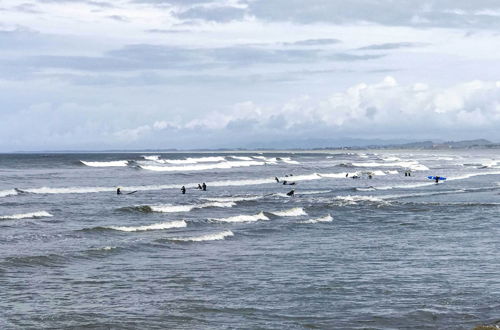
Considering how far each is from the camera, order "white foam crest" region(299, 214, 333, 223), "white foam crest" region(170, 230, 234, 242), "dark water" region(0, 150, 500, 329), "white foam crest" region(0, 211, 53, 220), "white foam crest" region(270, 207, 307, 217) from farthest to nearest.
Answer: "white foam crest" region(270, 207, 307, 217) < "white foam crest" region(0, 211, 53, 220) < "white foam crest" region(299, 214, 333, 223) < "white foam crest" region(170, 230, 234, 242) < "dark water" region(0, 150, 500, 329)

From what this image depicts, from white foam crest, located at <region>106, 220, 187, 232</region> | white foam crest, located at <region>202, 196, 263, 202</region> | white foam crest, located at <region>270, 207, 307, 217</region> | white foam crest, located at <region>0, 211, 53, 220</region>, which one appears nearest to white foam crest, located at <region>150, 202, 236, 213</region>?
white foam crest, located at <region>202, 196, 263, 202</region>

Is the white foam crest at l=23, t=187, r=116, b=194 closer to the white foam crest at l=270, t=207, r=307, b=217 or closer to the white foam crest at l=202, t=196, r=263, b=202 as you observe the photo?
the white foam crest at l=202, t=196, r=263, b=202

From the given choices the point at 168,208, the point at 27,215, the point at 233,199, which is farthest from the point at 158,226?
the point at 233,199

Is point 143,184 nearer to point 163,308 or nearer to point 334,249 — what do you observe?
point 334,249

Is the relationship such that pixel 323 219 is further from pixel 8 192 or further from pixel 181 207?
pixel 8 192

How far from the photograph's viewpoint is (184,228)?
33.4 m

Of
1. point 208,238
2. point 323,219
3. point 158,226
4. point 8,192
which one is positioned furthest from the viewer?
point 8,192

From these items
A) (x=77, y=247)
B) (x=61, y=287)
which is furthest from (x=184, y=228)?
(x=61, y=287)

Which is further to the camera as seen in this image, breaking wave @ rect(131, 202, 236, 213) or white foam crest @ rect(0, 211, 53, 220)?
breaking wave @ rect(131, 202, 236, 213)

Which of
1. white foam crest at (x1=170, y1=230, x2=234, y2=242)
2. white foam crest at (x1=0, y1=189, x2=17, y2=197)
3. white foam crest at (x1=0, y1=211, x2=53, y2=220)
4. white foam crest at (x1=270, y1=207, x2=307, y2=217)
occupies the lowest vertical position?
white foam crest at (x1=0, y1=189, x2=17, y2=197)

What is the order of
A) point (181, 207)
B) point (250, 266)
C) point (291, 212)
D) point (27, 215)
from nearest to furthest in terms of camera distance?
point (250, 266) < point (27, 215) < point (291, 212) < point (181, 207)

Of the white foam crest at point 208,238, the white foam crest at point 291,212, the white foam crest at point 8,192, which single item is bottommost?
the white foam crest at point 8,192

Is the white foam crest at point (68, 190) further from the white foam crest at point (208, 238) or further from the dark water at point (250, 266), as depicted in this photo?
the white foam crest at point (208, 238)

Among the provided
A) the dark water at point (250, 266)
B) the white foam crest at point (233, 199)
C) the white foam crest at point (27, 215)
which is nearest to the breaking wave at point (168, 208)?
the dark water at point (250, 266)
